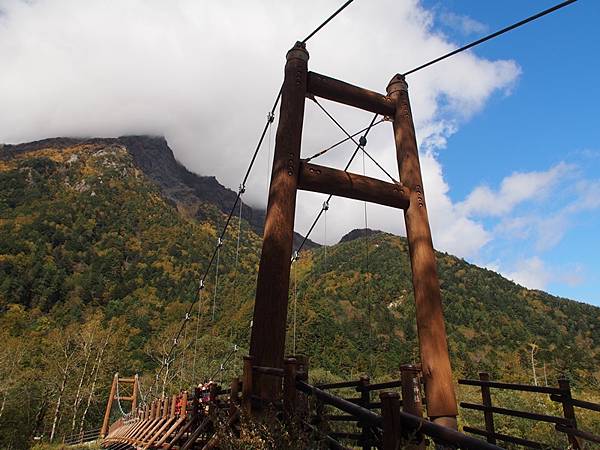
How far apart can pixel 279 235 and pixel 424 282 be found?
185cm

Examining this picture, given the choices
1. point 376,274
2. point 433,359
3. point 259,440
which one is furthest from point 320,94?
point 376,274

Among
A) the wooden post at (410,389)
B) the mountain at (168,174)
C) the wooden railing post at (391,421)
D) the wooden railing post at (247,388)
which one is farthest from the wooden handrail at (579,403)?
the mountain at (168,174)

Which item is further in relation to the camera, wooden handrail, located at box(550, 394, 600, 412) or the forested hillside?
the forested hillside

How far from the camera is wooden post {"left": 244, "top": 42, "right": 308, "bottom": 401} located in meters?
3.73

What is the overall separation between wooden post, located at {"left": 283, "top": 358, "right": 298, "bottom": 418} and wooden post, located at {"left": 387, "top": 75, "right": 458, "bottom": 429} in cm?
193

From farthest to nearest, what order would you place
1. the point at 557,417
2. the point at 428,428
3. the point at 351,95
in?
the point at 351,95 → the point at 557,417 → the point at 428,428

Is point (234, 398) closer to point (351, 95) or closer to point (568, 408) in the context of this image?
point (568, 408)

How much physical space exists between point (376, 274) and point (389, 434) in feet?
192

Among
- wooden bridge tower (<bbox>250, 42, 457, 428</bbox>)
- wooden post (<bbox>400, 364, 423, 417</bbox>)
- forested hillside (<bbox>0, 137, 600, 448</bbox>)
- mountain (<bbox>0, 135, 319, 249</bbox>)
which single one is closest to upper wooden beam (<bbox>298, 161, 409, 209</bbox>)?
wooden bridge tower (<bbox>250, 42, 457, 428</bbox>)

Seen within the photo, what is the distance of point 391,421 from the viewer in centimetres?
170

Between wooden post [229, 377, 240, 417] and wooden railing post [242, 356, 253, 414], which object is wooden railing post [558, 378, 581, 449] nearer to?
wooden railing post [242, 356, 253, 414]

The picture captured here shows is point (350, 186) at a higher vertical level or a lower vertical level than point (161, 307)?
lower

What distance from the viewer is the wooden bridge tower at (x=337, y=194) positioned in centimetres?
383

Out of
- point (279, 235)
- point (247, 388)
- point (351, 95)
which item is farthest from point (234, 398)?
point (351, 95)
